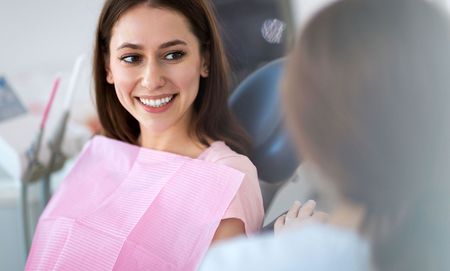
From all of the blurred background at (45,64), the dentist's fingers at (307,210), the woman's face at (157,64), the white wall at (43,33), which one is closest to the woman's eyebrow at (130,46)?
the woman's face at (157,64)

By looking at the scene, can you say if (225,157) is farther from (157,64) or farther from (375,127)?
(375,127)

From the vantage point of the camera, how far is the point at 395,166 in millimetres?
619

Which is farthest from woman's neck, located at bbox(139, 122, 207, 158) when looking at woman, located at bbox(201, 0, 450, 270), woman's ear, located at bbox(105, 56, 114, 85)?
woman, located at bbox(201, 0, 450, 270)

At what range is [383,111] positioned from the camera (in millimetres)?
607

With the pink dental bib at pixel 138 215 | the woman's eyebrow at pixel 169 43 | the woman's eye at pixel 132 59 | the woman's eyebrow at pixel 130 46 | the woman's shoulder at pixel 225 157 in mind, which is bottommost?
the pink dental bib at pixel 138 215

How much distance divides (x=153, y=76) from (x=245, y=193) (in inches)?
8.3

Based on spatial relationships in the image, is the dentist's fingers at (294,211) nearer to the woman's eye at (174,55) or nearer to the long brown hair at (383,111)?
the long brown hair at (383,111)

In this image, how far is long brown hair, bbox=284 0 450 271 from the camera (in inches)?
23.8

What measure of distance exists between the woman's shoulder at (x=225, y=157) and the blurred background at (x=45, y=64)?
135mm

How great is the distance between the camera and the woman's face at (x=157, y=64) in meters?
0.90

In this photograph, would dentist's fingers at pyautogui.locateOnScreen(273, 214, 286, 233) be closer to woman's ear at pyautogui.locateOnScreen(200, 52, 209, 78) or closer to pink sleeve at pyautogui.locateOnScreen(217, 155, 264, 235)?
pink sleeve at pyautogui.locateOnScreen(217, 155, 264, 235)

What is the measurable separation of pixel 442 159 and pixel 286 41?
0.27 m

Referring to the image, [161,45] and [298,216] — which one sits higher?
[161,45]

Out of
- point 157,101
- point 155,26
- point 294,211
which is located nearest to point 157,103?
point 157,101
